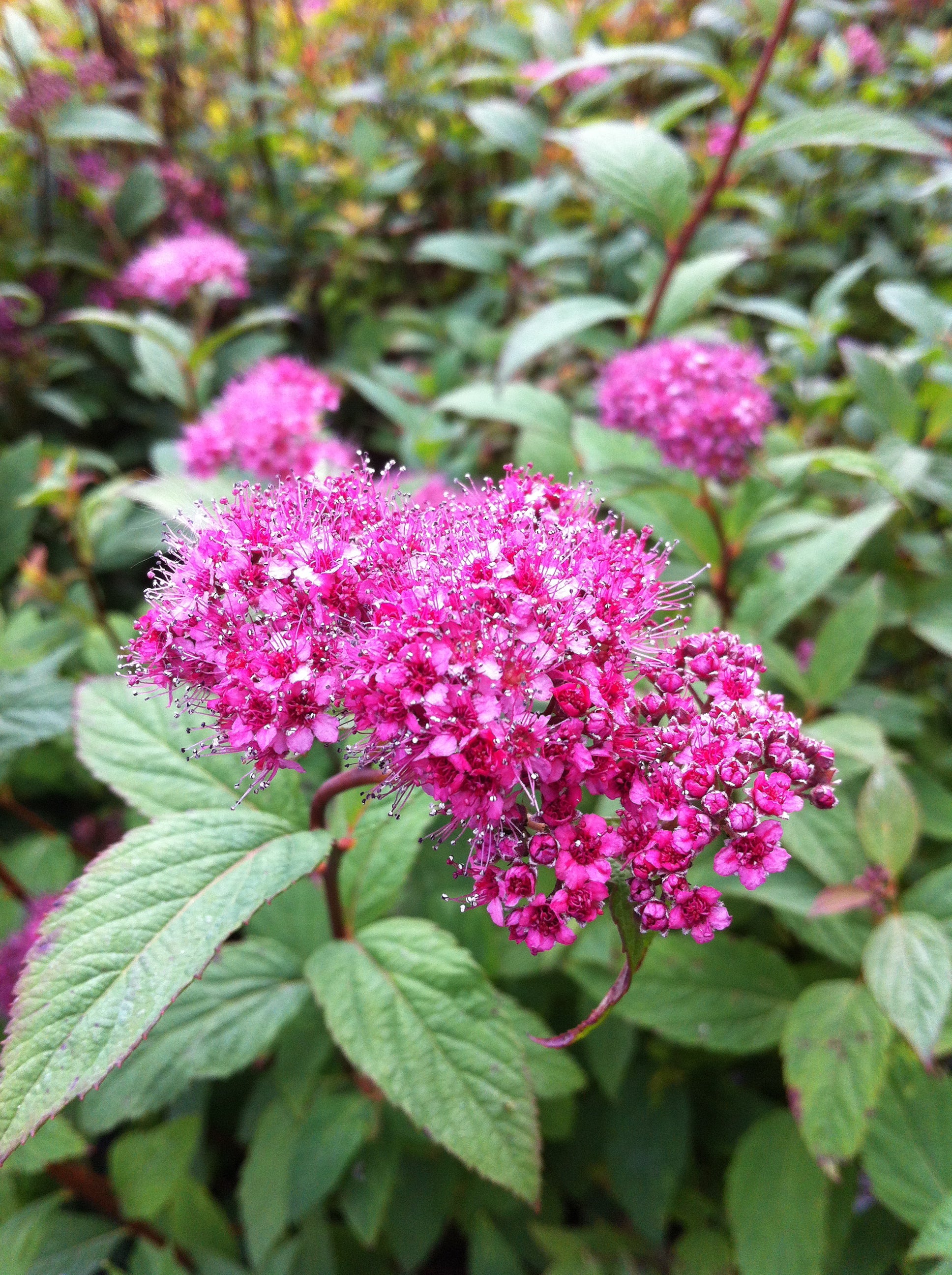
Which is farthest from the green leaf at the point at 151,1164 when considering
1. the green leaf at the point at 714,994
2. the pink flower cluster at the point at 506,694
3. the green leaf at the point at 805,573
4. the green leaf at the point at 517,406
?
the green leaf at the point at 517,406

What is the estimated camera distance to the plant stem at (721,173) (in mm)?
1874

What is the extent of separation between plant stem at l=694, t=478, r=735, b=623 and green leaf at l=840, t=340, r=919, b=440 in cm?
49

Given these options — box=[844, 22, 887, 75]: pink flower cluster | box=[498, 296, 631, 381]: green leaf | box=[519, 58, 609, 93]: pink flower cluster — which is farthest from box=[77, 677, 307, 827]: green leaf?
box=[844, 22, 887, 75]: pink flower cluster

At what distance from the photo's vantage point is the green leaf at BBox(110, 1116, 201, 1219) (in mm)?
1531

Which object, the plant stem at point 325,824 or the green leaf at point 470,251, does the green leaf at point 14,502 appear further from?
the plant stem at point 325,824

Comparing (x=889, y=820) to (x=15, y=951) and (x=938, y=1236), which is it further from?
(x=15, y=951)

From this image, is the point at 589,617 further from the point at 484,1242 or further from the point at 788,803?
the point at 484,1242

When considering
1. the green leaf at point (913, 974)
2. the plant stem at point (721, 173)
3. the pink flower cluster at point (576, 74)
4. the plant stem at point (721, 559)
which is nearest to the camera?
the green leaf at point (913, 974)

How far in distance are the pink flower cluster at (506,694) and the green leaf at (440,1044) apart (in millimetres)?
280

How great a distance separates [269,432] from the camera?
5.97 ft

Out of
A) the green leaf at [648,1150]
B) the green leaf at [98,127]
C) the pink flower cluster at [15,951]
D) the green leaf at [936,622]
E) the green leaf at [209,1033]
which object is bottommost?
the green leaf at [648,1150]

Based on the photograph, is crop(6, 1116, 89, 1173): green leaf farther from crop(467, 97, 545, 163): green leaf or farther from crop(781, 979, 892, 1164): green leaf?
crop(467, 97, 545, 163): green leaf

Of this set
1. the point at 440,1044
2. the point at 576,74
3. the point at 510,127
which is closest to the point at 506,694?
the point at 440,1044

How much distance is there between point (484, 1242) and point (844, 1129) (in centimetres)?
82
